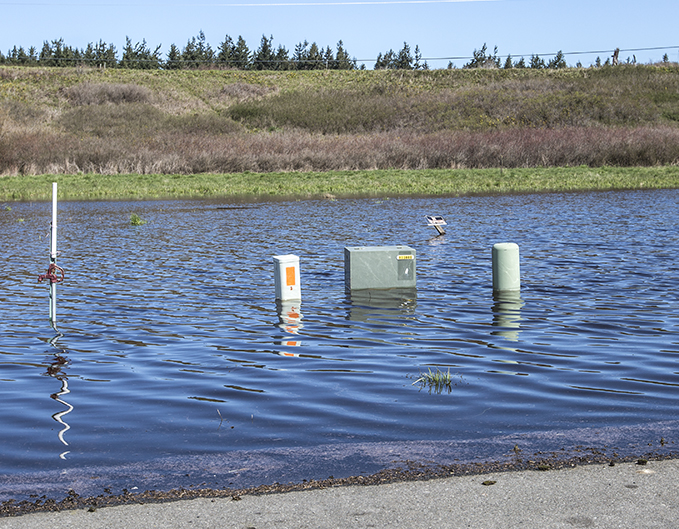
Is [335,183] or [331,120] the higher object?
[331,120]

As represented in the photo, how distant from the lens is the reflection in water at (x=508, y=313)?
10289 mm

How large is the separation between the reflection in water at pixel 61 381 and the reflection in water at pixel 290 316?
8.18 ft

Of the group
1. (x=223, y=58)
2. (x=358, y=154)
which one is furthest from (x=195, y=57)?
(x=358, y=154)

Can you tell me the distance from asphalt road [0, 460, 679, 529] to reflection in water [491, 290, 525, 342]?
15.4ft

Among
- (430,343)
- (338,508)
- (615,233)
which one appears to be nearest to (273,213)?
(615,233)

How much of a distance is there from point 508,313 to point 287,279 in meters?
3.30

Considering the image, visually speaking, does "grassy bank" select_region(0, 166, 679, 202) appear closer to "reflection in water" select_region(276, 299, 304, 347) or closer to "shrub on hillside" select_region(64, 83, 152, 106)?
"reflection in water" select_region(276, 299, 304, 347)

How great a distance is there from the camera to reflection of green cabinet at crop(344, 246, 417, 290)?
44.0 ft

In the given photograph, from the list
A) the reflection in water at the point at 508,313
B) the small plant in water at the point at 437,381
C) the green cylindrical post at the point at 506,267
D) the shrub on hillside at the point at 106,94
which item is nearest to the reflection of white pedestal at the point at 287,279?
the reflection in water at the point at 508,313

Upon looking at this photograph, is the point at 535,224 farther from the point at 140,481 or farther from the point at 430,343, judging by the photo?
the point at 140,481

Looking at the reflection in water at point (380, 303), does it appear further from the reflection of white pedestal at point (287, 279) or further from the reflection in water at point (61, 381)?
the reflection in water at point (61, 381)

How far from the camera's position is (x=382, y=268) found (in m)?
13.5

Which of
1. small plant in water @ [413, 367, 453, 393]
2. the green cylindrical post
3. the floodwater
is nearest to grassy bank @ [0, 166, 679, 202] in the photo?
the floodwater

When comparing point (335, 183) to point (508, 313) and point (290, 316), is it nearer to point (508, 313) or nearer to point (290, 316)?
point (290, 316)
